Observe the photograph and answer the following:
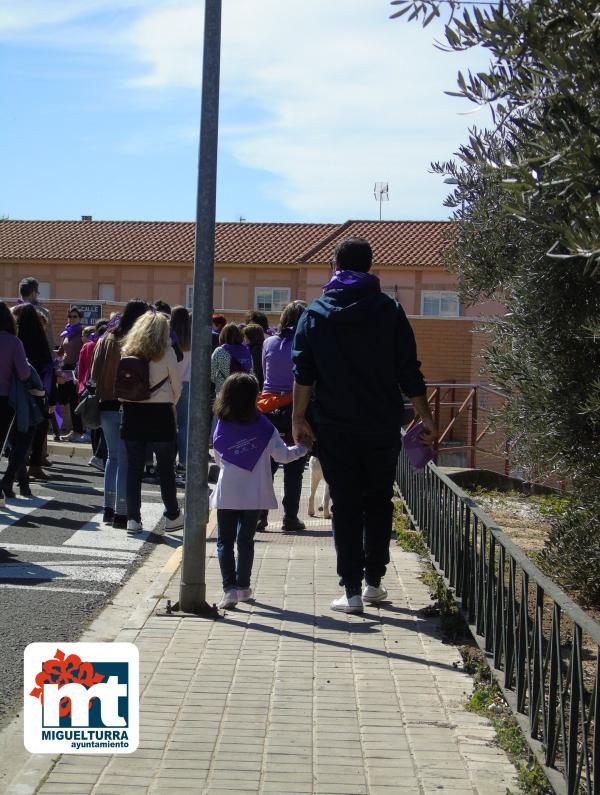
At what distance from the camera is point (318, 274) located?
177 ft

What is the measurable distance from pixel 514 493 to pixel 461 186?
629 centimetres

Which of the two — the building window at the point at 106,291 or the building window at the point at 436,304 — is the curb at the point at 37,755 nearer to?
the building window at the point at 436,304

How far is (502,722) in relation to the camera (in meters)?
4.98

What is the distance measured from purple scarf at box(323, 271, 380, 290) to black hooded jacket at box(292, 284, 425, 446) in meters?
0.02

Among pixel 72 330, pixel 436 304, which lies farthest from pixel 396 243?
pixel 72 330

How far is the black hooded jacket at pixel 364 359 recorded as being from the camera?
668 cm

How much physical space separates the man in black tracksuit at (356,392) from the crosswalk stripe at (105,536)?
10.3 ft

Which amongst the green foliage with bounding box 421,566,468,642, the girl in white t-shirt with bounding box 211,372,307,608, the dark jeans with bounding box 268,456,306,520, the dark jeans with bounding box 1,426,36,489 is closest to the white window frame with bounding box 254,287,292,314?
the dark jeans with bounding box 1,426,36,489

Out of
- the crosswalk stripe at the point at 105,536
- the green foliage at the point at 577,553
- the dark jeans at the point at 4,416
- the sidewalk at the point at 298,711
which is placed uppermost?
the dark jeans at the point at 4,416

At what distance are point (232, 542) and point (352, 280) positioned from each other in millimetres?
1763

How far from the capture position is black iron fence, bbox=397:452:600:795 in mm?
3869

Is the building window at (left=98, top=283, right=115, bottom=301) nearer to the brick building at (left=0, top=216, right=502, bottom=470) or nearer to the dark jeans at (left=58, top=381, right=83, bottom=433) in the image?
the brick building at (left=0, top=216, right=502, bottom=470)

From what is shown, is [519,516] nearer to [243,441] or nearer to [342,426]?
[243,441]

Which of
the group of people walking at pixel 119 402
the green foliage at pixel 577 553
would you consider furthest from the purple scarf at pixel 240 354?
the green foliage at pixel 577 553
